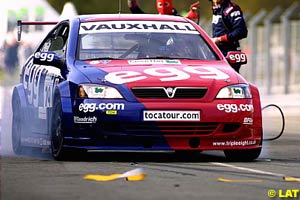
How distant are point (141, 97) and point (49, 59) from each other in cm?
120

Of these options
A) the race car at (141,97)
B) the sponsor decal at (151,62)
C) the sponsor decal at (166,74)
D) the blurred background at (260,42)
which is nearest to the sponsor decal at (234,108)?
the race car at (141,97)

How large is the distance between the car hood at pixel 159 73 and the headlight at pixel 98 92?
66 mm

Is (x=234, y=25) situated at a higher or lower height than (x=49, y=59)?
lower

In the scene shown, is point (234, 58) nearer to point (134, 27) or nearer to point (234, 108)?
point (134, 27)

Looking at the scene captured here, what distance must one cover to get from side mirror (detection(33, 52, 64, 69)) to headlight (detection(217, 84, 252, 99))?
1607 mm

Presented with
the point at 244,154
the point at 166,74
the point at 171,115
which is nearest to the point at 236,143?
the point at 244,154

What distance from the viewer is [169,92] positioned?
1173 cm

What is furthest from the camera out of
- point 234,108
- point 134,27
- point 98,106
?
point 134,27

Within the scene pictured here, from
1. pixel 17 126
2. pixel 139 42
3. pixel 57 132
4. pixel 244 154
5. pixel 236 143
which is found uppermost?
pixel 139 42

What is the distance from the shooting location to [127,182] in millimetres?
9758

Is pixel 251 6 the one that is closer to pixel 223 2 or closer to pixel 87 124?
pixel 223 2

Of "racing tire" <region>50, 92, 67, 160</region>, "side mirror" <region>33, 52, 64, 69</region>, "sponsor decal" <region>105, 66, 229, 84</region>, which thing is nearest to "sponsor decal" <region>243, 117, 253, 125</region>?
"sponsor decal" <region>105, 66, 229, 84</region>

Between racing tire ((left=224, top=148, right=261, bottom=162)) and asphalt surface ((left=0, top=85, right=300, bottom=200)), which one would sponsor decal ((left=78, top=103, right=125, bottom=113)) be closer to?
asphalt surface ((left=0, top=85, right=300, bottom=200))

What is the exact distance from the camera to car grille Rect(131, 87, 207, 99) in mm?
11688
